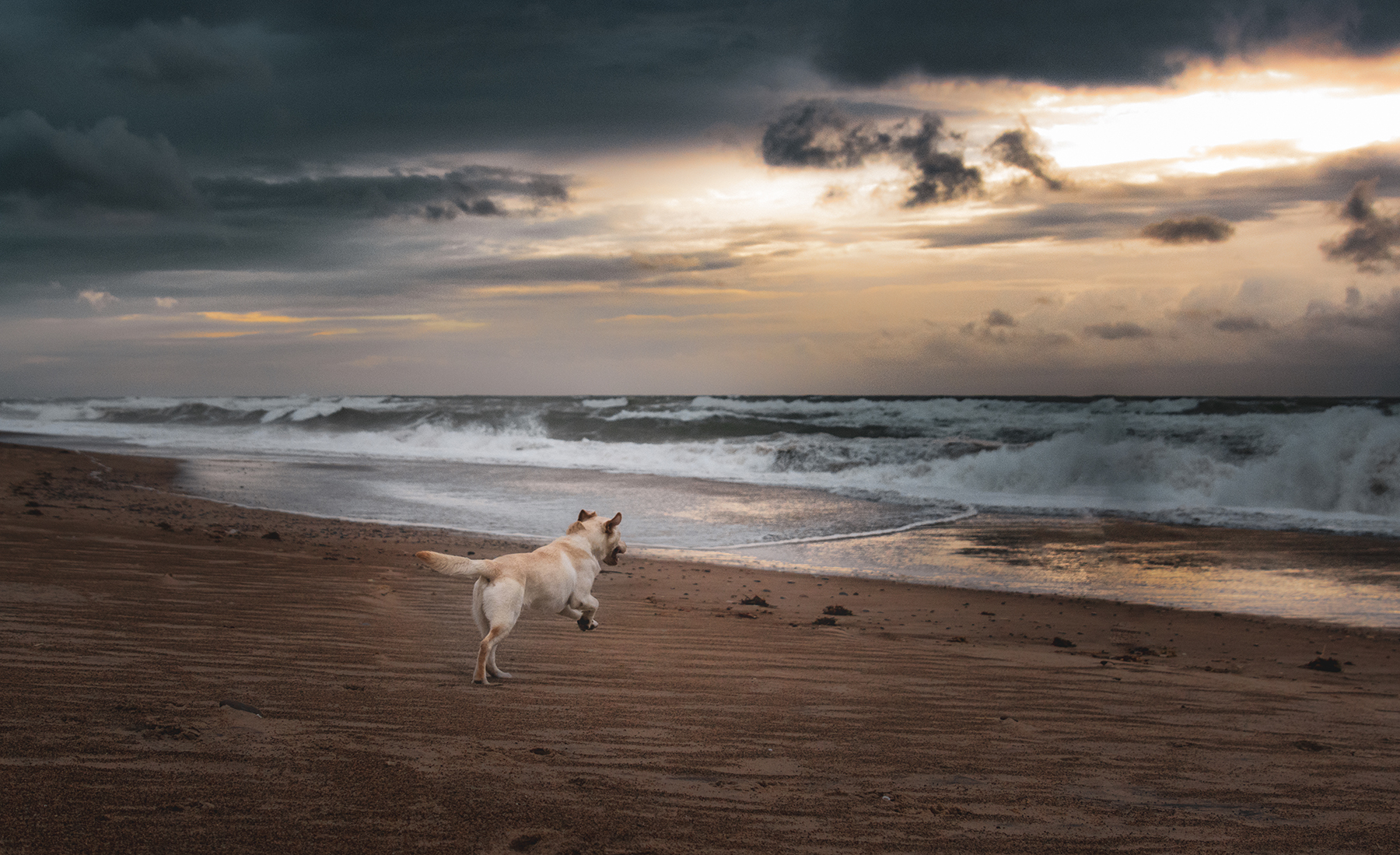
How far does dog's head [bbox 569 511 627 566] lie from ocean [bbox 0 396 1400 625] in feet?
16.8

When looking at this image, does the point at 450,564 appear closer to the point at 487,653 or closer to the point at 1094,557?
the point at 487,653

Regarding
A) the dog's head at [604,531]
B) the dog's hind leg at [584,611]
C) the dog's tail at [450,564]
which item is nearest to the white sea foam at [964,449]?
the dog's head at [604,531]

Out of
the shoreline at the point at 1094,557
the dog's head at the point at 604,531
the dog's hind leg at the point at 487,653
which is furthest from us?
the shoreline at the point at 1094,557

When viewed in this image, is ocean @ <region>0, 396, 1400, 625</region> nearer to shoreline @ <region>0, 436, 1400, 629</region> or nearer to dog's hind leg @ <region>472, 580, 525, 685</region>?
shoreline @ <region>0, 436, 1400, 629</region>

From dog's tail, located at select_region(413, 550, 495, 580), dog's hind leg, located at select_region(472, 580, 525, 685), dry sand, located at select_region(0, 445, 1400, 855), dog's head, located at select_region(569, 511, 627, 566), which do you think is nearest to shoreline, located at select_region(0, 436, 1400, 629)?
dry sand, located at select_region(0, 445, 1400, 855)

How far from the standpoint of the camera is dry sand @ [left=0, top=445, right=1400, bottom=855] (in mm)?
2764

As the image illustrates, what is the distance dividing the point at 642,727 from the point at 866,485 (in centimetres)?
1752

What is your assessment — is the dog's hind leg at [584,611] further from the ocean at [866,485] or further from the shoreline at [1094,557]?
the ocean at [866,485]

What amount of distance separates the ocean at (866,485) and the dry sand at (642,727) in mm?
3474

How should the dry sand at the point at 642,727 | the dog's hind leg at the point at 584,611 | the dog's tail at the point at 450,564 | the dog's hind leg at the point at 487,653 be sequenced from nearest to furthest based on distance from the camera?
1. the dry sand at the point at 642,727
2. the dog's tail at the point at 450,564
3. the dog's hind leg at the point at 487,653
4. the dog's hind leg at the point at 584,611

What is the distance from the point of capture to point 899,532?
535 inches

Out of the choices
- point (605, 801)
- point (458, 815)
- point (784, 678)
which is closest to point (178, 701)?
point (458, 815)

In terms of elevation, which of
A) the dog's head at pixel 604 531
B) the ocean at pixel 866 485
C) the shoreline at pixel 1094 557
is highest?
the dog's head at pixel 604 531

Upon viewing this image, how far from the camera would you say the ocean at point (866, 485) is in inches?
431
